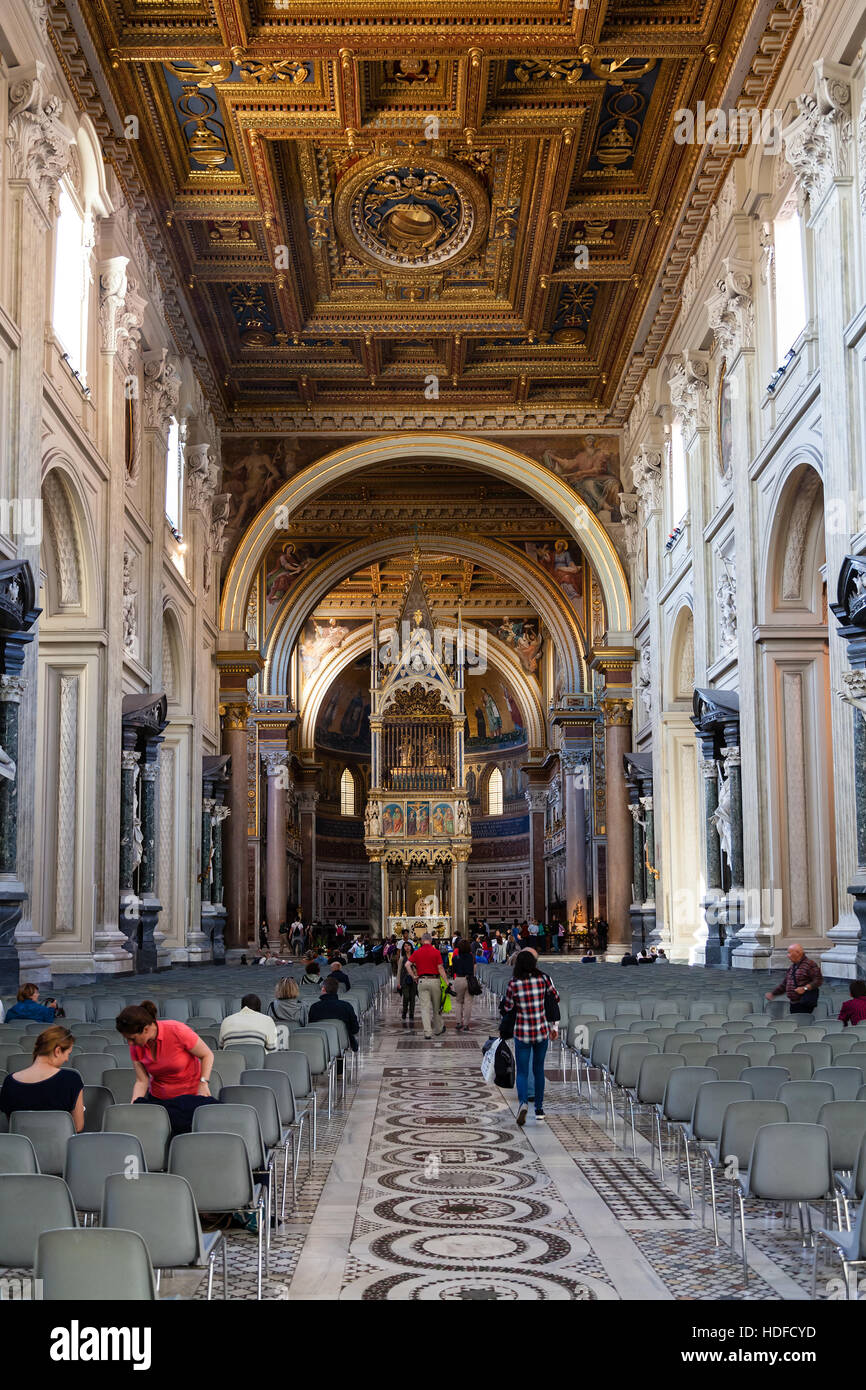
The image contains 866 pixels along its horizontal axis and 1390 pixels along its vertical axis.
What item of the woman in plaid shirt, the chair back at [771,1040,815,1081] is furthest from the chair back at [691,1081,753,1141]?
the woman in plaid shirt

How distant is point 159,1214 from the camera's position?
484cm

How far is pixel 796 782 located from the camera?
18188 mm

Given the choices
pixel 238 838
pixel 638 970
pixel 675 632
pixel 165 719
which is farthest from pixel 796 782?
pixel 238 838

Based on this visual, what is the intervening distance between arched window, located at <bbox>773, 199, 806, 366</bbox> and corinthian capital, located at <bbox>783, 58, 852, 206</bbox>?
5.48 feet

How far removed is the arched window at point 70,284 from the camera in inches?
680

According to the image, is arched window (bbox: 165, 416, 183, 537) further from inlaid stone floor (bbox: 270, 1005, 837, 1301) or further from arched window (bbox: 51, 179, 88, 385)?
inlaid stone floor (bbox: 270, 1005, 837, 1301)

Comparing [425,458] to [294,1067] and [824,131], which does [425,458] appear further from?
[294,1067]

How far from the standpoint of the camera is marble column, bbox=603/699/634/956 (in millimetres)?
30422

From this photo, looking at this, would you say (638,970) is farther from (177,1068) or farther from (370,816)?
(370,816)

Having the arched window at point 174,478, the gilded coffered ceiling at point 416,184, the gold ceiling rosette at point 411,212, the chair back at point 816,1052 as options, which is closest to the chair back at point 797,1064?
the chair back at point 816,1052

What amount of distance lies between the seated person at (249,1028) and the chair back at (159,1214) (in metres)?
4.45

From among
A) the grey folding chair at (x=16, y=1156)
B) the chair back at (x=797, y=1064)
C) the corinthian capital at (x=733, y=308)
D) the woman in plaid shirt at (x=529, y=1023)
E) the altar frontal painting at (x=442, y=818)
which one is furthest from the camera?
the altar frontal painting at (x=442, y=818)

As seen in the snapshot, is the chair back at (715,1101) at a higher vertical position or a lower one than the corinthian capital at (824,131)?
lower

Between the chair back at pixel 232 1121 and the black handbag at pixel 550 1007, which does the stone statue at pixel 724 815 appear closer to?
the black handbag at pixel 550 1007
